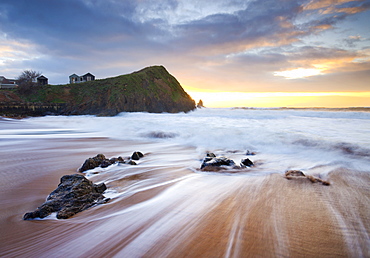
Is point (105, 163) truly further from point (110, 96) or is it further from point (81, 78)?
point (81, 78)

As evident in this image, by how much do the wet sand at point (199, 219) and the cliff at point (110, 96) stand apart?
21949 millimetres

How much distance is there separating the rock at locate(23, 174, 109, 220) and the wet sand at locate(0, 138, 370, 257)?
0.33 feet

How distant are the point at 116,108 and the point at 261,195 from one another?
2364 centimetres

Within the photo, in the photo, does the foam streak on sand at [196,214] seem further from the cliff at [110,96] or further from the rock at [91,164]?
the cliff at [110,96]

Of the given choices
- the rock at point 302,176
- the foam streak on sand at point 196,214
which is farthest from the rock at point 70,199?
the rock at point 302,176

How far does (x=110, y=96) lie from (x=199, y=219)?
25.3 m

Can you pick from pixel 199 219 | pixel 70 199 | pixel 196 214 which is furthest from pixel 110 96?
pixel 199 219

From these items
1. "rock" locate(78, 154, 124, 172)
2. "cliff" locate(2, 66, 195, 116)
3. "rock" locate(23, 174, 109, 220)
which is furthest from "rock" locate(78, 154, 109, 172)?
"cliff" locate(2, 66, 195, 116)

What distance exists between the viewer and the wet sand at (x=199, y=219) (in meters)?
1.72

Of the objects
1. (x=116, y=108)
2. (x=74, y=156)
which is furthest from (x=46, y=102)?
(x=74, y=156)

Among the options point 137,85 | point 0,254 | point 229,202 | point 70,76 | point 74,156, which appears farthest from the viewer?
point 70,76

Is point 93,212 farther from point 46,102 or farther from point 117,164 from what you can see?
point 46,102

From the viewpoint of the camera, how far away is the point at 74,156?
5316 mm

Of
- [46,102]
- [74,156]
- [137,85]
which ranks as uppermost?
[137,85]
